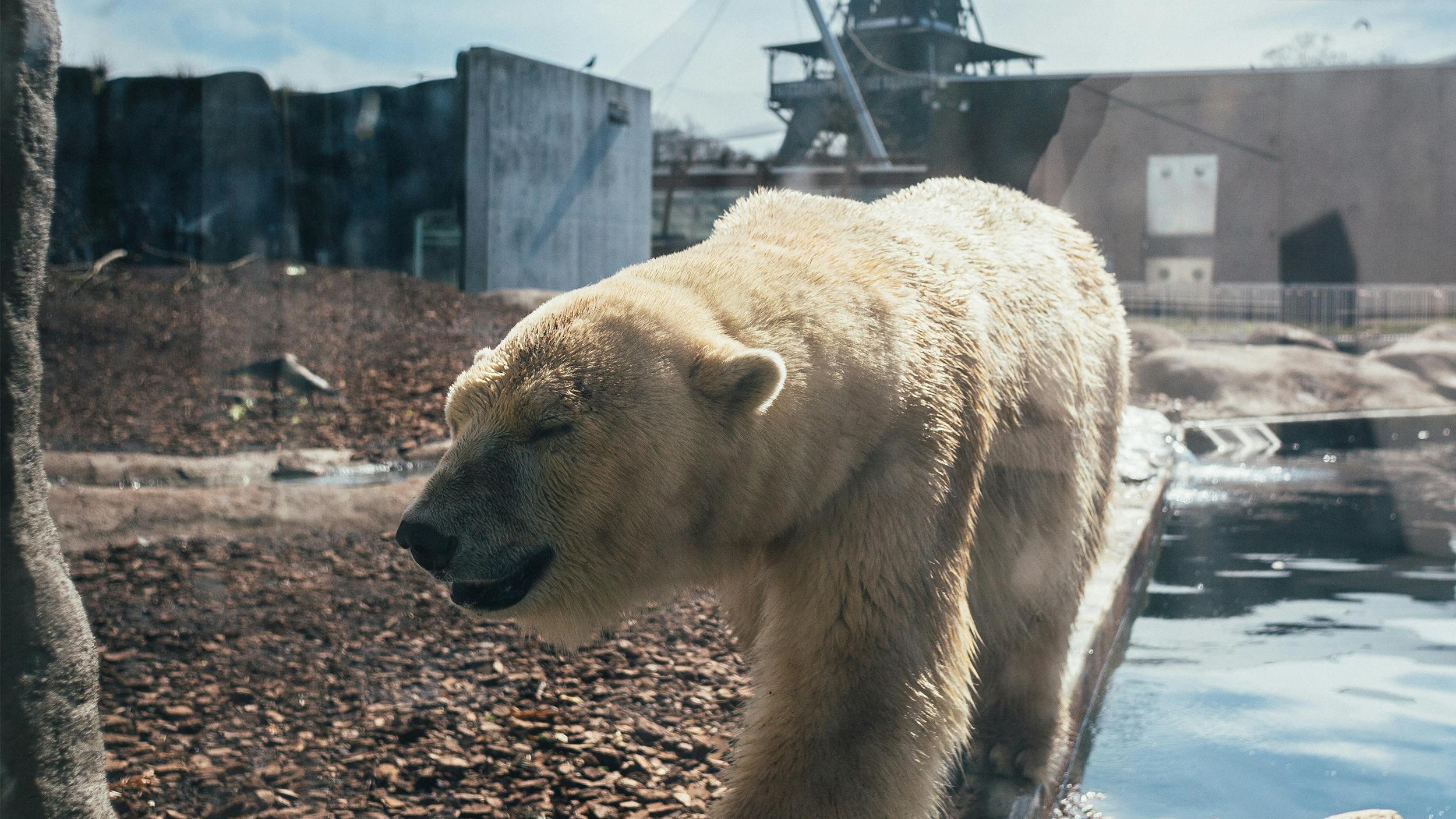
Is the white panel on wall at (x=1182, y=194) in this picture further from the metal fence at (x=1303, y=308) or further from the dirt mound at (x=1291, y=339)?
the dirt mound at (x=1291, y=339)

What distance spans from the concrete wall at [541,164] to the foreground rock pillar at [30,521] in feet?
13.9

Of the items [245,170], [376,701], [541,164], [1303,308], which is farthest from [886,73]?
[1303,308]

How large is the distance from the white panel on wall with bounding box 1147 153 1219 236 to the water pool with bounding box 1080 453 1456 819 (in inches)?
302

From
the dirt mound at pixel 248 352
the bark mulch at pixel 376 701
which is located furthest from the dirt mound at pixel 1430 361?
the bark mulch at pixel 376 701

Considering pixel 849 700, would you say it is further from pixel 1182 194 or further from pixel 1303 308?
pixel 1303 308

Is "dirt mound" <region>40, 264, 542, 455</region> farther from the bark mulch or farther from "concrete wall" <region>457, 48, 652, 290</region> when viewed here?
the bark mulch

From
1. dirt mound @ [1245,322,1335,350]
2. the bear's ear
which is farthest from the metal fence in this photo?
the bear's ear

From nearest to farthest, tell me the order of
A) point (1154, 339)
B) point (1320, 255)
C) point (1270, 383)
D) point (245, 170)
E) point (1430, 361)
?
1. point (245, 170)
2. point (1270, 383)
3. point (1430, 361)
4. point (1154, 339)
5. point (1320, 255)

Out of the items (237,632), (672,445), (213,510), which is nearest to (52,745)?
(672,445)

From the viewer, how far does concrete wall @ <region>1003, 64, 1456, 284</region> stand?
1561cm

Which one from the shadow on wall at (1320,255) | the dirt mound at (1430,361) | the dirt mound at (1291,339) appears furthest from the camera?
the shadow on wall at (1320,255)

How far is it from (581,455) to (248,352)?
7.87m

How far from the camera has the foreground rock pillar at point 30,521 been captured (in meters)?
1.73

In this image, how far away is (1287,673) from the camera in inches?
153
